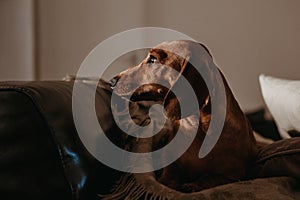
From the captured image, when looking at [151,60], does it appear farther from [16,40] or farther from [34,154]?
[16,40]

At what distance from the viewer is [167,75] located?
84 cm

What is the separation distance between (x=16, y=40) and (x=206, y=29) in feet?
3.70

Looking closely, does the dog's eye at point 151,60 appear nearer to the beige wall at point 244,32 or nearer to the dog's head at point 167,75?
the dog's head at point 167,75

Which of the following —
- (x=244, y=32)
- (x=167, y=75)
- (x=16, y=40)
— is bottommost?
(x=16, y=40)

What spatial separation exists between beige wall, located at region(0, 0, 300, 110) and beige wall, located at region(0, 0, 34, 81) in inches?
0.8

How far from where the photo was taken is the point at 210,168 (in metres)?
0.76

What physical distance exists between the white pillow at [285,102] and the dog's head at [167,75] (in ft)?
1.15

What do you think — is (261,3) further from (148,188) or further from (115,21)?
(148,188)

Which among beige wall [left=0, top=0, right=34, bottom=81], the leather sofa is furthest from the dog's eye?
beige wall [left=0, top=0, right=34, bottom=81]

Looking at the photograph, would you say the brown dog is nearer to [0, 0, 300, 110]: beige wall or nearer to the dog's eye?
the dog's eye

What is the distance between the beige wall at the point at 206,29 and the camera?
7.59 feet

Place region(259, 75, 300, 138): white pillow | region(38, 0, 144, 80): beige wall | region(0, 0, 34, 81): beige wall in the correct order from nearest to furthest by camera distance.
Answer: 1. region(259, 75, 300, 138): white pillow
2. region(0, 0, 34, 81): beige wall
3. region(38, 0, 144, 80): beige wall

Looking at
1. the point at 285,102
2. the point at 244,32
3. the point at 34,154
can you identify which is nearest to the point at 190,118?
the point at 34,154

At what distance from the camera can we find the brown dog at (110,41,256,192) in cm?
76
